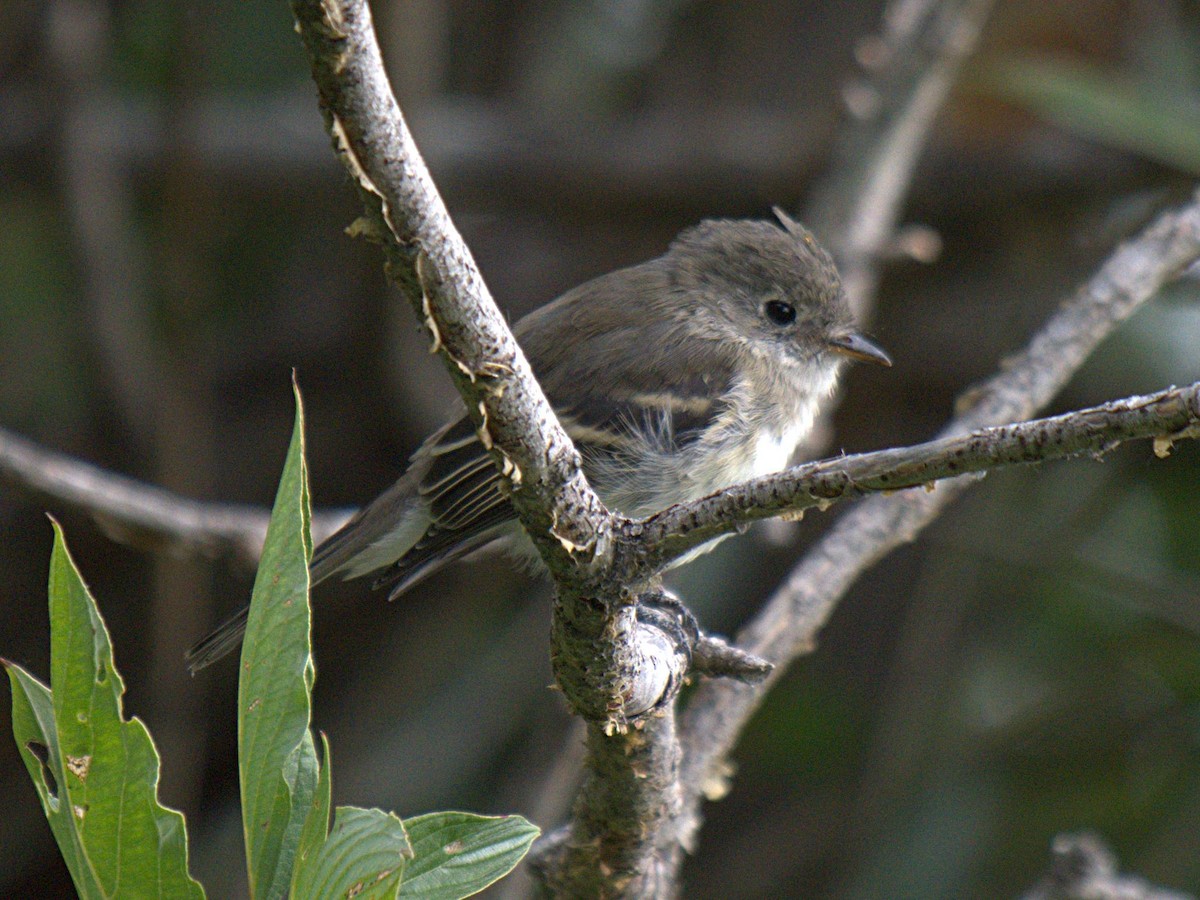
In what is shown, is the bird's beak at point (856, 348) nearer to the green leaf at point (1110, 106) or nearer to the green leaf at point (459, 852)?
the green leaf at point (1110, 106)

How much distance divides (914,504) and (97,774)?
1710mm

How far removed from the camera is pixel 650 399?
286 cm

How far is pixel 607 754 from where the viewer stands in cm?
183

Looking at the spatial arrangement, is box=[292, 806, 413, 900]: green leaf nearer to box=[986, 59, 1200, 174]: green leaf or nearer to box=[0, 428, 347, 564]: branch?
box=[0, 428, 347, 564]: branch

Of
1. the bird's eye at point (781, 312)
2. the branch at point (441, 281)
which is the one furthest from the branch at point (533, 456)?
the bird's eye at point (781, 312)

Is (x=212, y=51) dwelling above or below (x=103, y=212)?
above

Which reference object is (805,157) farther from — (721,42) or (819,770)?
(819,770)

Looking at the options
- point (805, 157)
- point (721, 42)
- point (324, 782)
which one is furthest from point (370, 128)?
point (721, 42)

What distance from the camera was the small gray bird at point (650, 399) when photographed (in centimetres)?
275

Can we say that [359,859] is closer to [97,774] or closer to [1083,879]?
[97,774]

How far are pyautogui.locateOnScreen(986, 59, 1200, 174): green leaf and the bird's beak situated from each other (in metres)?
1.21

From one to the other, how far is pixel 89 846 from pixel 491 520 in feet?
4.60

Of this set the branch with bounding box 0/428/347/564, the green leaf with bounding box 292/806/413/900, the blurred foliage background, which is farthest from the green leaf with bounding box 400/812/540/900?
the blurred foliage background

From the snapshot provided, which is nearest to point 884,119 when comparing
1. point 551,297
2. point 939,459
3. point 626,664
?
point 551,297
